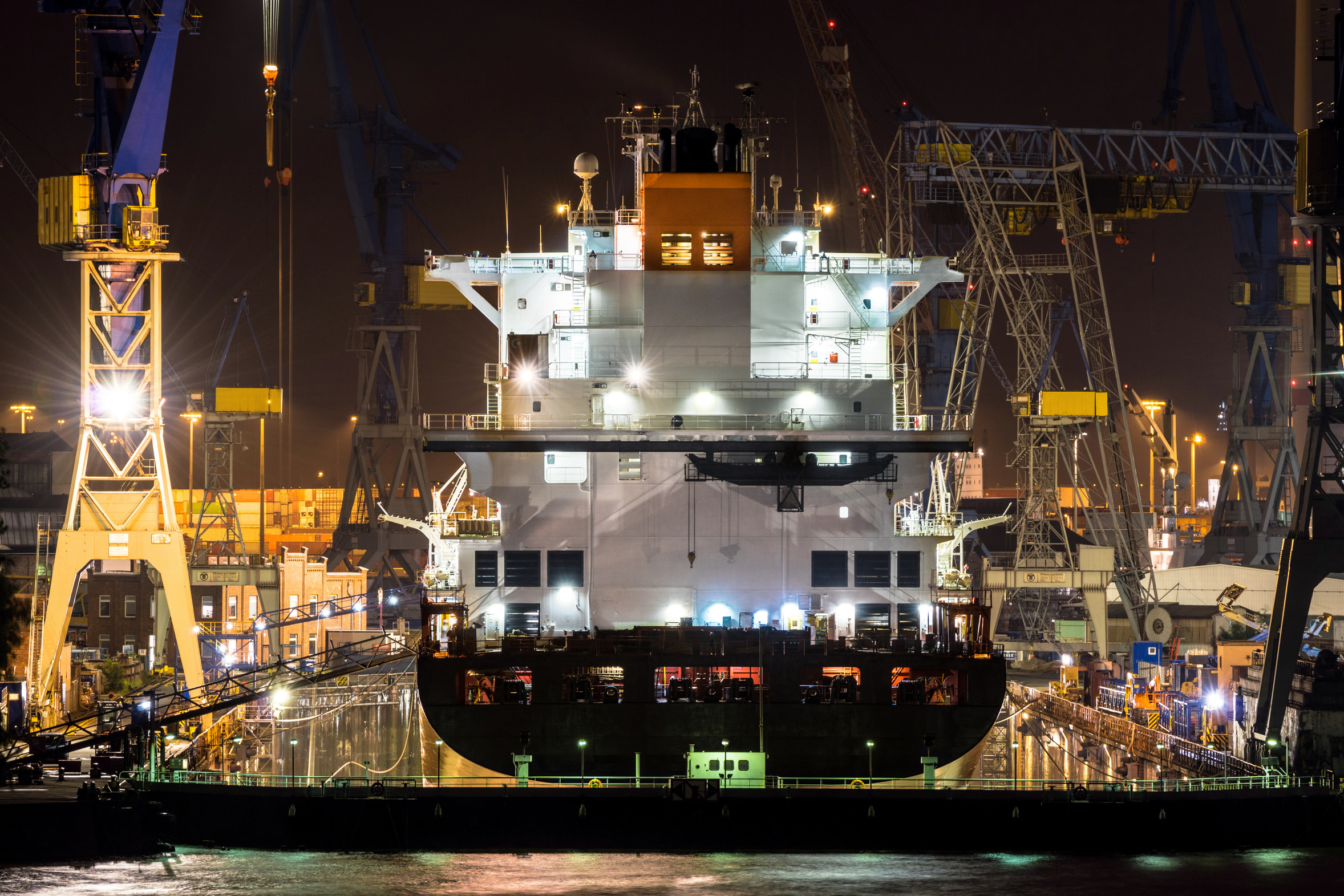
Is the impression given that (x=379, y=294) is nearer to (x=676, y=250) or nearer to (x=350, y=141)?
(x=350, y=141)

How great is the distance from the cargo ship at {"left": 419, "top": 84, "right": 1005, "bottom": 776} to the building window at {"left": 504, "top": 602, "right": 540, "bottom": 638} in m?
0.04

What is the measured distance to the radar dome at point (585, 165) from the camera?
144ft

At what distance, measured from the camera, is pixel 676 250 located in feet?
132

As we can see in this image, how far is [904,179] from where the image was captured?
8175cm

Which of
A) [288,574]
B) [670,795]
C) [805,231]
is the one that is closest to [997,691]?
[670,795]

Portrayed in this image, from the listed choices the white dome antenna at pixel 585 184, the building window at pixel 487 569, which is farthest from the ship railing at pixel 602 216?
the building window at pixel 487 569

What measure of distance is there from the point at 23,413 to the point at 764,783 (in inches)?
4224

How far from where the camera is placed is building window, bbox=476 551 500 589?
3809cm

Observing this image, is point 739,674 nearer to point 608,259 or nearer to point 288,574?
point 608,259

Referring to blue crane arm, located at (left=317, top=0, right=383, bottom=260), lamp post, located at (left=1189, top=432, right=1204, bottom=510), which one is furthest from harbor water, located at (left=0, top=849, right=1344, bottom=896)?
lamp post, located at (left=1189, top=432, right=1204, bottom=510)

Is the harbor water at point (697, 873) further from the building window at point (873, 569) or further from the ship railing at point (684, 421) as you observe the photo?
the ship railing at point (684, 421)

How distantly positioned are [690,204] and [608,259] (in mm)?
3303

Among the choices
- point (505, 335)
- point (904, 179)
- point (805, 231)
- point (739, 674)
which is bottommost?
point (739, 674)

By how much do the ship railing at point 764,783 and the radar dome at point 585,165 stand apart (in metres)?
18.5
